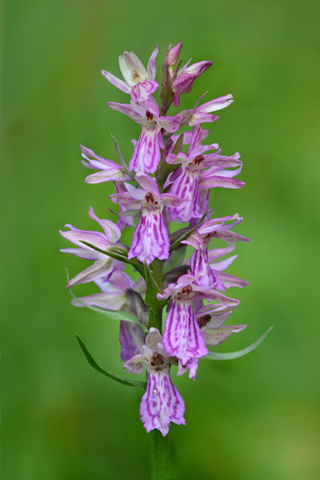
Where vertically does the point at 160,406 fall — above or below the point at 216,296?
below

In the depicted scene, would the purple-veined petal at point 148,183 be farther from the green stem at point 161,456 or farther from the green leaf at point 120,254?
the green stem at point 161,456

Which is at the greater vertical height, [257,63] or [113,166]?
[257,63]

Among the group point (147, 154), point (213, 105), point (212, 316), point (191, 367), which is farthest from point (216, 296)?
point (213, 105)

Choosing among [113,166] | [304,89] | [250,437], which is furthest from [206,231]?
[304,89]

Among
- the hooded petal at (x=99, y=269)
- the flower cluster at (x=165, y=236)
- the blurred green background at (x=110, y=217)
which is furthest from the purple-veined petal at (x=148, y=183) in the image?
the blurred green background at (x=110, y=217)

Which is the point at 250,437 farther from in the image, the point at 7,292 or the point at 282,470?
the point at 7,292

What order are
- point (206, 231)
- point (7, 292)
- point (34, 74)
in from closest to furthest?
point (206, 231)
point (7, 292)
point (34, 74)

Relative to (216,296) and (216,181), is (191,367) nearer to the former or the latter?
(216,296)
